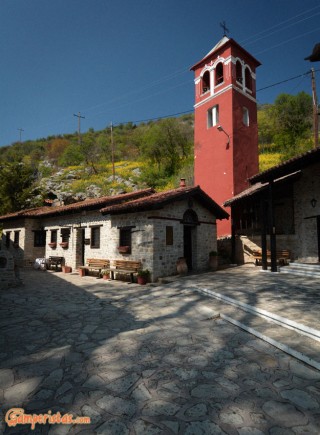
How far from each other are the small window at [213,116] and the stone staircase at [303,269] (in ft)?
33.7

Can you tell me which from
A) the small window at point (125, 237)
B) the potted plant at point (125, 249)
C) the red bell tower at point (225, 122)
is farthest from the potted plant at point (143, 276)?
the red bell tower at point (225, 122)

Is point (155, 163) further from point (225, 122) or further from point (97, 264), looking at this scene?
point (97, 264)

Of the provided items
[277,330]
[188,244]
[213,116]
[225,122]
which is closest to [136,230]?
[188,244]

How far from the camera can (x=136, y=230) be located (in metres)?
11.1

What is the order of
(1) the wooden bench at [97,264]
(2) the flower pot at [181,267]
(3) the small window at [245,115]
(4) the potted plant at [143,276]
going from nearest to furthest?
(4) the potted plant at [143,276]
(2) the flower pot at [181,267]
(1) the wooden bench at [97,264]
(3) the small window at [245,115]

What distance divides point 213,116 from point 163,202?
971 cm

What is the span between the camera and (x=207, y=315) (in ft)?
19.2

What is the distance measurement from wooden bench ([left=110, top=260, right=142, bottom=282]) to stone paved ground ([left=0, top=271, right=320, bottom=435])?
474cm

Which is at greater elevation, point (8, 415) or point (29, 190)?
point (29, 190)

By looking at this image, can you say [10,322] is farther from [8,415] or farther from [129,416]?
[129,416]

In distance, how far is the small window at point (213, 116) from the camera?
16892 millimetres

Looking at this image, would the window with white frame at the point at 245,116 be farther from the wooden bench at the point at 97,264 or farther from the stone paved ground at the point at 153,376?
the stone paved ground at the point at 153,376

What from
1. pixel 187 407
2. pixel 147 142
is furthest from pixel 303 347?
pixel 147 142

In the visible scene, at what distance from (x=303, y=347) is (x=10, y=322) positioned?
18.7ft
